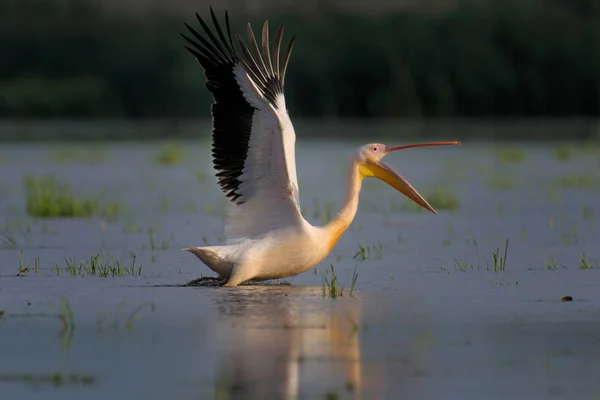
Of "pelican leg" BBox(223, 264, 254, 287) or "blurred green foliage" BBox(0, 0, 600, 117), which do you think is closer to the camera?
"pelican leg" BBox(223, 264, 254, 287)

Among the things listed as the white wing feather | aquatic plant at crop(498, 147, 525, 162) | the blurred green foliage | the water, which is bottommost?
the water

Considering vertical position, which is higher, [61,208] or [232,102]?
[232,102]

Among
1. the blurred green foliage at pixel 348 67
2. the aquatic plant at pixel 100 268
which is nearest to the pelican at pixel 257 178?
the aquatic plant at pixel 100 268

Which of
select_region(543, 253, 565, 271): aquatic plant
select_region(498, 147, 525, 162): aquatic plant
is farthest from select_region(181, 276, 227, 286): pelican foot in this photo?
select_region(498, 147, 525, 162): aquatic plant

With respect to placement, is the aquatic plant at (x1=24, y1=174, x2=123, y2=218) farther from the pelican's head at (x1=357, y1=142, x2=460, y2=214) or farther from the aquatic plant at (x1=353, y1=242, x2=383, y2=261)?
the pelican's head at (x1=357, y1=142, x2=460, y2=214)

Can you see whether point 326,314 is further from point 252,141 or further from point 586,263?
point 586,263

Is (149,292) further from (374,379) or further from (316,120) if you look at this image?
(316,120)

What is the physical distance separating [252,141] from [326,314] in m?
1.44

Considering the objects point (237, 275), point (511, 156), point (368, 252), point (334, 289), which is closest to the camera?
point (334, 289)

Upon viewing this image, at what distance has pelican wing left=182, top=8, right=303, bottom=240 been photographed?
→ 7.88 metres

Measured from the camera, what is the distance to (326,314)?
6840mm

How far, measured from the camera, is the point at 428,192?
49.4ft

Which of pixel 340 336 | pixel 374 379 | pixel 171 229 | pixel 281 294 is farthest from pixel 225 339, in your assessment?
pixel 171 229

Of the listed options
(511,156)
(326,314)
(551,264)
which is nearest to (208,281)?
(326,314)
